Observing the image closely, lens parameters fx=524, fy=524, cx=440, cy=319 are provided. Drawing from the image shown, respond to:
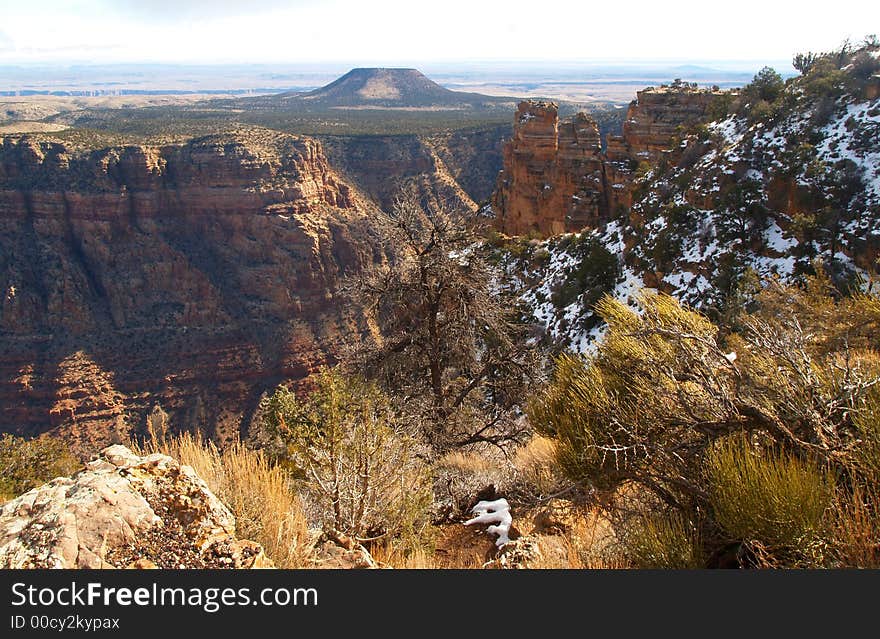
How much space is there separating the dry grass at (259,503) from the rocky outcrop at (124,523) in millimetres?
361

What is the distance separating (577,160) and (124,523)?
1158 inches

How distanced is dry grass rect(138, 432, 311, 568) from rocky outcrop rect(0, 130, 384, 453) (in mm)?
28108

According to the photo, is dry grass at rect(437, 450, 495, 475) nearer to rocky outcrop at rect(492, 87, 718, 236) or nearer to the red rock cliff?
rocky outcrop at rect(492, 87, 718, 236)

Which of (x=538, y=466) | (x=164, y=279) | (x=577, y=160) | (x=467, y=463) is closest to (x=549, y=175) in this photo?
(x=577, y=160)

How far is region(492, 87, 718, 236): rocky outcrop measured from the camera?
2641 cm

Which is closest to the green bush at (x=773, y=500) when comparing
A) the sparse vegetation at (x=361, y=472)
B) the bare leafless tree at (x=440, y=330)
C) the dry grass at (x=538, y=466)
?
the dry grass at (x=538, y=466)

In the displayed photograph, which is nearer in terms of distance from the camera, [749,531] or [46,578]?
[46,578]

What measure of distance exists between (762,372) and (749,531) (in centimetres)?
150

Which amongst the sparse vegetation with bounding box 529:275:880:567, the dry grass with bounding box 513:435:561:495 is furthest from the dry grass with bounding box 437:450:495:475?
the sparse vegetation with bounding box 529:275:880:567

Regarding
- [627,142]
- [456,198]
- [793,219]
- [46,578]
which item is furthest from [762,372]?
[456,198]

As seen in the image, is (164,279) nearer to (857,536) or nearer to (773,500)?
(773,500)

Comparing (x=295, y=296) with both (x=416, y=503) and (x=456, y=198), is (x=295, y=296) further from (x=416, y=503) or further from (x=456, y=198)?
(x=416, y=503)

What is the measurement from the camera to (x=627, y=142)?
2764 centimetres

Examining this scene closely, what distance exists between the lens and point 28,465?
468 inches
